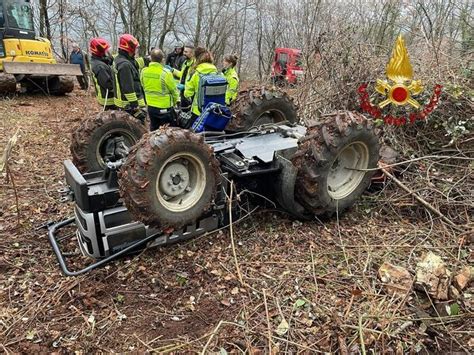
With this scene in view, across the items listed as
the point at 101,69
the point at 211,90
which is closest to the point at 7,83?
the point at 101,69

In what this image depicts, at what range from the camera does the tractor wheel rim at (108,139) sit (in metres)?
4.80

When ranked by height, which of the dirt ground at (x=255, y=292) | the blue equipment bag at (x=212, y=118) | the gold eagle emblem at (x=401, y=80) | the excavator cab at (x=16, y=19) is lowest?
the dirt ground at (x=255, y=292)

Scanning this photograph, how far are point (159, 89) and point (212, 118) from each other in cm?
180

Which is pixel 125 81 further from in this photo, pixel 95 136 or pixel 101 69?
pixel 95 136

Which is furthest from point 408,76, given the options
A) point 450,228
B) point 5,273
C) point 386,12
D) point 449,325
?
point 386,12

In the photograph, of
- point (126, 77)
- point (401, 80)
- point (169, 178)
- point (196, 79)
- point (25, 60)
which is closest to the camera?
point (169, 178)

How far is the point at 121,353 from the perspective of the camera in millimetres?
2686

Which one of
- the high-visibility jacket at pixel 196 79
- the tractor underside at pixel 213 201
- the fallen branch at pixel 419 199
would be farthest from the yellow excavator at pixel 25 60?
the fallen branch at pixel 419 199

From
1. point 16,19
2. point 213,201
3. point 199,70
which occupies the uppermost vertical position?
point 16,19

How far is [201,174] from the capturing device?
11.6 feet

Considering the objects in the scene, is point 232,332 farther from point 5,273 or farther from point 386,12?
point 386,12

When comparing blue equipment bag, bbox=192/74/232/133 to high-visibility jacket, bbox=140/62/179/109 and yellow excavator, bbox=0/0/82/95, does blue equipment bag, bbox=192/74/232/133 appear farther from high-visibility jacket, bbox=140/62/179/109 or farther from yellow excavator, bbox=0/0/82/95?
yellow excavator, bbox=0/0/82/95

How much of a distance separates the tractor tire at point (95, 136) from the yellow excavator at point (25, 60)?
856cm

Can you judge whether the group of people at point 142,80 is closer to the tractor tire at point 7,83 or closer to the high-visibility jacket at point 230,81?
the high-visibility jacket at point 230,81
